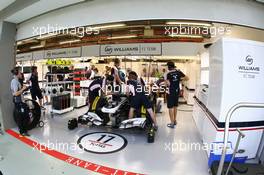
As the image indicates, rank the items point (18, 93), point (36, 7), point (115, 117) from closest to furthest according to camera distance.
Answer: point (36, 7) → point (18, 93) → point (115, 117)

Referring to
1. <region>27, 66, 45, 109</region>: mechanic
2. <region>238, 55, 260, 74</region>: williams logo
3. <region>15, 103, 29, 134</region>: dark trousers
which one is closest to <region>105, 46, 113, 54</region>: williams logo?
<region>27, 66, 45, 109</region>: mechanic

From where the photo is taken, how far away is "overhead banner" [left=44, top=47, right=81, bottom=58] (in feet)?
21.7

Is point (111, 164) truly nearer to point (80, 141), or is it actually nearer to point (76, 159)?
point (76, 159)

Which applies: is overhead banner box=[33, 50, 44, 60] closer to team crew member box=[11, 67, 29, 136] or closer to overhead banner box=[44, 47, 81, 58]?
overhead banner box=[44, 47, 81, 58]

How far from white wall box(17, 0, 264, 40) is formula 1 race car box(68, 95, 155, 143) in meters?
2.15

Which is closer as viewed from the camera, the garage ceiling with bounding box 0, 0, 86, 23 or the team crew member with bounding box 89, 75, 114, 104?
the garage ceiling with bounding box 0, 0, 86, 23

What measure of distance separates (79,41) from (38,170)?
6413 mm

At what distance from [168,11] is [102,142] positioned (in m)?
3.07

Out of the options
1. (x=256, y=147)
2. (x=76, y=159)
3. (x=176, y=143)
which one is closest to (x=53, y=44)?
(x=76, y=159)

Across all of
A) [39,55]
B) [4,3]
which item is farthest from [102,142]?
[39,55]

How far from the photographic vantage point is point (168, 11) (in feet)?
9.00

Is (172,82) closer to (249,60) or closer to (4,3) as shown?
(249,60)

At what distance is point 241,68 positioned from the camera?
8.64 feet

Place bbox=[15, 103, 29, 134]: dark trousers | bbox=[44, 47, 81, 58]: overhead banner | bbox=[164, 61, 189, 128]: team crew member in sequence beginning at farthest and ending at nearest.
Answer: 1. bbox=[44, 47, 81, 58]: overhead banner
2. bbox=[164, 61, 189, 128]: team crew member
3. bbox=[15, 103, 29, 134]: dark trousers
